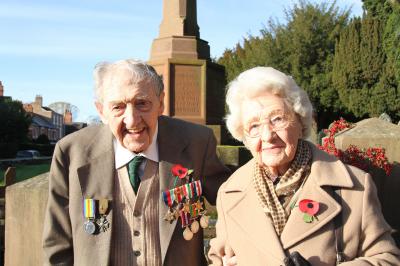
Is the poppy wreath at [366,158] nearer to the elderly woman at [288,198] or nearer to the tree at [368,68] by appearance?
the elderly woman at [288,198]

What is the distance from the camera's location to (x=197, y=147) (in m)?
2.96

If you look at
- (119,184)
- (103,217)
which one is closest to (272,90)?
(119,184)

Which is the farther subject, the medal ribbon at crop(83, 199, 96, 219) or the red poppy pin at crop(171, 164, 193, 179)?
the red poppy pin at crop(171, 164, 193, 179)

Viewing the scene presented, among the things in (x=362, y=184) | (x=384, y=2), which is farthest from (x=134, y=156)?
(x=384, y=2)

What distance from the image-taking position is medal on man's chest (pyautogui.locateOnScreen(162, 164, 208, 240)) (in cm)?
274

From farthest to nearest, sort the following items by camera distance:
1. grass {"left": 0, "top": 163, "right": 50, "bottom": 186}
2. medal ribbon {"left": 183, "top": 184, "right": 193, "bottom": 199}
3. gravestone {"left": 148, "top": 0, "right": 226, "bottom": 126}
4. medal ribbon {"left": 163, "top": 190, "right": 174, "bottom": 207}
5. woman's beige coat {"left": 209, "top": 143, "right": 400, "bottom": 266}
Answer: grass {"left": 0, "top": 163, "right": 50, "bottom": 186}
gravestone {"left": 148, "top": 0, "right": 226, "bottom": 126}
medal ribbon {"left": 183, "top": 184, "right": 193, "bottom": 199}
medal ribbon {"left": 163, "top": 190, "right": 174, "bottom": 207}
woman's beige coat {"left": 209, "top": 143, "right": 400, "bottom": 266}

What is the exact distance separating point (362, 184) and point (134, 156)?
123cm

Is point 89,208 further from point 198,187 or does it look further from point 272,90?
point 272,90

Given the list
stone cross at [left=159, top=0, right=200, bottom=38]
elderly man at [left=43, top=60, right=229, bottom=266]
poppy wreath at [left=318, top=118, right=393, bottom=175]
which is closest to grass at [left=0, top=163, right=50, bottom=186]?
stone cross at [left=159, top=0, right=200, bottom=38]

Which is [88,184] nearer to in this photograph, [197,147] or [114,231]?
[114,231]

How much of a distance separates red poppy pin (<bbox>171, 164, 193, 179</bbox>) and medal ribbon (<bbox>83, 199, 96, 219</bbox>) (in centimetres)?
48

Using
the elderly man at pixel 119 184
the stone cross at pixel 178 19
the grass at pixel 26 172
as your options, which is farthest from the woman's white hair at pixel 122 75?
the grass at pixel 26 172

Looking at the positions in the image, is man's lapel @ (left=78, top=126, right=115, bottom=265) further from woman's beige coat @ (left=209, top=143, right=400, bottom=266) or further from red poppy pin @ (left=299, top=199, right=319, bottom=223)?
red poppy pin @ (left=299, top=199, right=319, bottom=223)

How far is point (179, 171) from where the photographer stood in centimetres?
281
